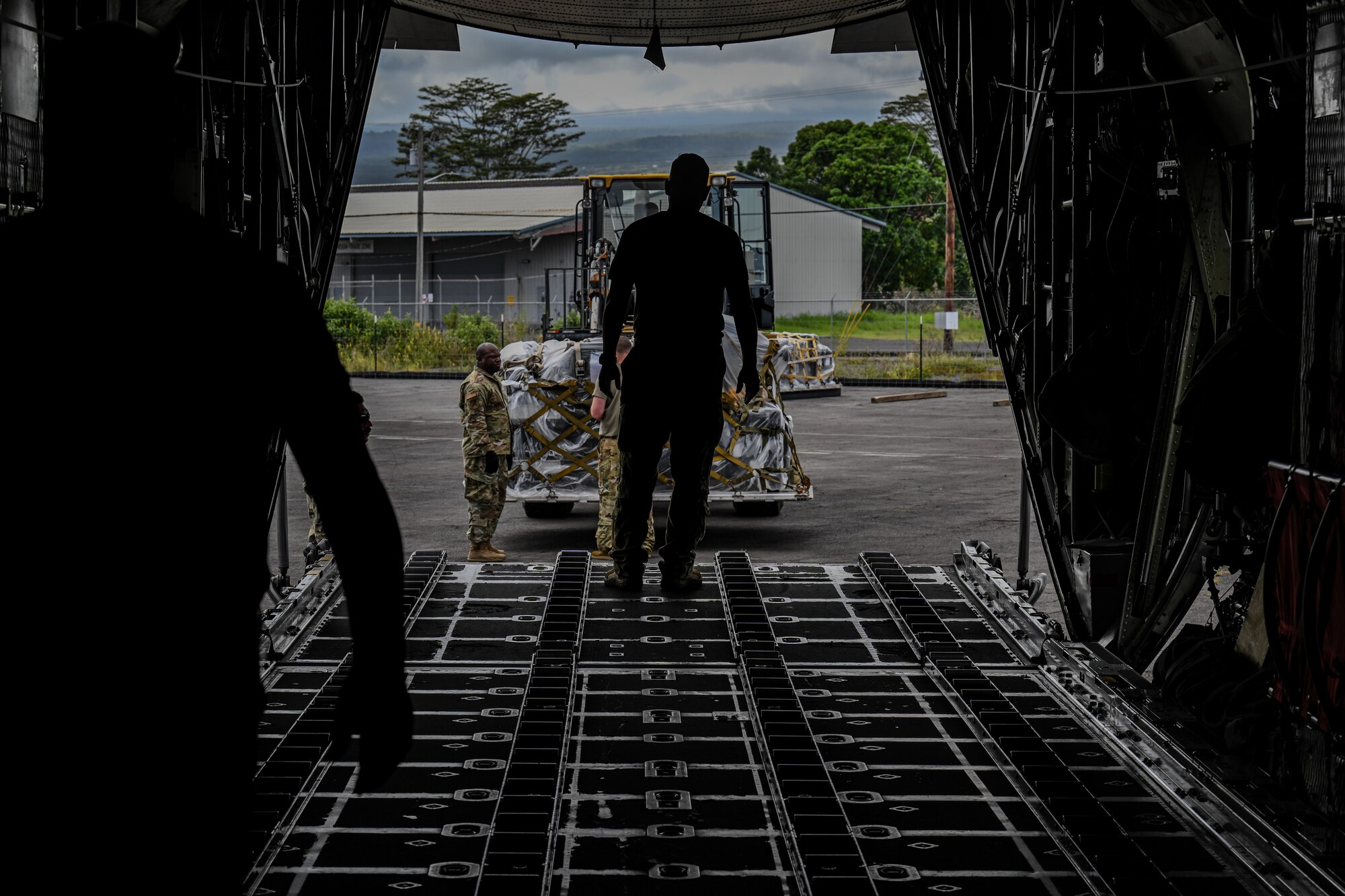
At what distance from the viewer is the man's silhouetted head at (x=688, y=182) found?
7020 mm

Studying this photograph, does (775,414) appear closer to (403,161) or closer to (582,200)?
(582,200)

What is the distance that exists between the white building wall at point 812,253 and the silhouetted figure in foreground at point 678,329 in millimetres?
53390

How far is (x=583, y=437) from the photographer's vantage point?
44.8ft

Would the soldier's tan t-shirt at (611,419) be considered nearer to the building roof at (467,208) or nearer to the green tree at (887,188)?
the building roof at (467,208)

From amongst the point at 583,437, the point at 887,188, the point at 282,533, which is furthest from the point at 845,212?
the point at 282,533

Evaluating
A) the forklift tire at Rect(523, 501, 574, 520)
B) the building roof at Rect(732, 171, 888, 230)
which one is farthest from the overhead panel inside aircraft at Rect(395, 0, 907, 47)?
the building roof at Rect(732, 171, 888, 230)

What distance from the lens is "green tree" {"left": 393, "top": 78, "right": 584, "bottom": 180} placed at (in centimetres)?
9438

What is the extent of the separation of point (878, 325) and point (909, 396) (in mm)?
32513

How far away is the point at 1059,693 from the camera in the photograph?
6.18 meters

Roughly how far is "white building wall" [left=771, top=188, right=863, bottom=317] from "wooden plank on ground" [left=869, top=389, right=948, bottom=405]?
83.7 ft

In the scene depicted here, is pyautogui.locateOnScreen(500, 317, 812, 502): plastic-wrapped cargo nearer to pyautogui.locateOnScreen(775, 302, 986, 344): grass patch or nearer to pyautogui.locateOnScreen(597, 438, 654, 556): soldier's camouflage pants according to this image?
pyautogui.locateOnScreen(597, 438, 654, 556): soldier's camouflage pants

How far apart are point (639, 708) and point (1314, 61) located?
136 inches

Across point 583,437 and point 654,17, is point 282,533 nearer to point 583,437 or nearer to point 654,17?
point 654,17

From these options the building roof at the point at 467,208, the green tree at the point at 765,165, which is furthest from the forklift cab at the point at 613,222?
the green tree at the point at 765,165
